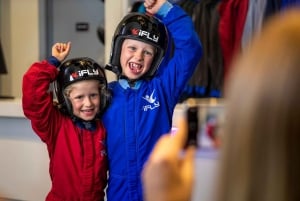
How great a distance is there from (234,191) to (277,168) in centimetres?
6

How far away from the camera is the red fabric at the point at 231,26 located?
2464 mm

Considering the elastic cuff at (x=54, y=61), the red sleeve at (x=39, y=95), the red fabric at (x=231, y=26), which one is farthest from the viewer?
the red fabric at (x=231, y=26)

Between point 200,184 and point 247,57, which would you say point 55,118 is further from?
point 247,57

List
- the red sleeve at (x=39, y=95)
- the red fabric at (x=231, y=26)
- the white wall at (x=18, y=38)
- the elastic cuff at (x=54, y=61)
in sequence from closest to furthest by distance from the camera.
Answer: the red sleeve at (x=39, y=95)
the elastic cuff at (x=54, y=61)
the red fabric at (x=231, y=26)
the white wall at (x=18, y=38)

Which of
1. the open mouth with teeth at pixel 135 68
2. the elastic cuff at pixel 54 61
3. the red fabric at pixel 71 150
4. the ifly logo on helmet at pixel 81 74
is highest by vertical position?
the elastic cuff at pixel 54 61

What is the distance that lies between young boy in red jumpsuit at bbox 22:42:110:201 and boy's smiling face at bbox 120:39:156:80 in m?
0.12

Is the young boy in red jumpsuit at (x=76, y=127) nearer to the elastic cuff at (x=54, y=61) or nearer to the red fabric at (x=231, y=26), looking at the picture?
the elastic cuff at (x=54, y=61)

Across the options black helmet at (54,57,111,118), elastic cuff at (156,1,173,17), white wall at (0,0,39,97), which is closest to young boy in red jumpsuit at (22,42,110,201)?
black helmet at (54,57,111,118)

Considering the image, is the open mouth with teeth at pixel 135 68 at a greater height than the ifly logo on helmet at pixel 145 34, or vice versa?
the ifly logo on helmet at pixel 145 34

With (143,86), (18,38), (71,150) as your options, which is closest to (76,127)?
(71,150)

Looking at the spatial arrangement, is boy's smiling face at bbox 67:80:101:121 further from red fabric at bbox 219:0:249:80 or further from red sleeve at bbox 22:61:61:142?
red fabric at bbox 219:0:249:80

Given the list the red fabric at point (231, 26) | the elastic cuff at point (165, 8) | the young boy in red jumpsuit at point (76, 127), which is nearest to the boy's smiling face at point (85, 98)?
the young boy in red jumpsuit at point (76, 127)

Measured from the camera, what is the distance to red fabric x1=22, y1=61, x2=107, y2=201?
1649 millimetres

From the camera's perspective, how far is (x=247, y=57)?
619 millimetres
